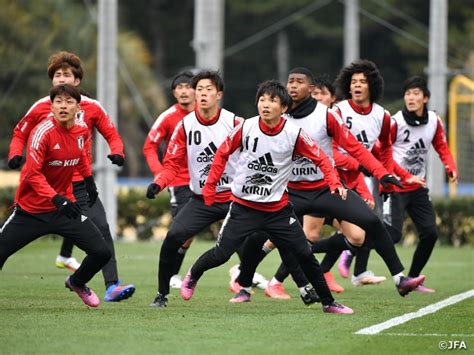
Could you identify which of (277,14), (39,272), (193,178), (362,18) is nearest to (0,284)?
(39,272)

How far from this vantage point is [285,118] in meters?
11.8

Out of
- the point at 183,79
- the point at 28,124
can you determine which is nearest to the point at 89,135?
the point at 28,124

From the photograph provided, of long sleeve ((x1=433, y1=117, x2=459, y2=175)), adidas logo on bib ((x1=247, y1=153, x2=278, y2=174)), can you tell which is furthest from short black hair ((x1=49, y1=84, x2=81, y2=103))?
long sleeve ((x1=433, y1=117, x2=459, y2=175))

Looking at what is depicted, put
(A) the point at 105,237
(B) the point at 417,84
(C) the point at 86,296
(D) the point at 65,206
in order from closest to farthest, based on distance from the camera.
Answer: (D) the point at 65,206
(C) the point at 86,296
(A) the point at 105,237
(B) the point at 417,84

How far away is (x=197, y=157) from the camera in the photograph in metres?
12.4

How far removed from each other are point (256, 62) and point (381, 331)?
45813 mm

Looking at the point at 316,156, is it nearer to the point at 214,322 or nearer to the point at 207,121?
the point at 207,121

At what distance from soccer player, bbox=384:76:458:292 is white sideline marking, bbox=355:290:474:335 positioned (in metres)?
0.71

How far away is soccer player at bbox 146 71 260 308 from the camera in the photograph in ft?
39.8

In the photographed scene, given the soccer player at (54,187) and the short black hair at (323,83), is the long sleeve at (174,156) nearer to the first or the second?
the soccer player at (54,187)

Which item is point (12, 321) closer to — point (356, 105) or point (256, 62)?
point (356, 105)

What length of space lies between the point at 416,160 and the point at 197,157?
3.16 metres

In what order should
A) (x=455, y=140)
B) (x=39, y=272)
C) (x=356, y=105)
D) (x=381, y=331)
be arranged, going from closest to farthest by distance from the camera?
(x=381, y=331) < (x=356, y=105) < (x=39, y=272) < (x=455, y=140)

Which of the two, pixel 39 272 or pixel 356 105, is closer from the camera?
pixel 356 105
